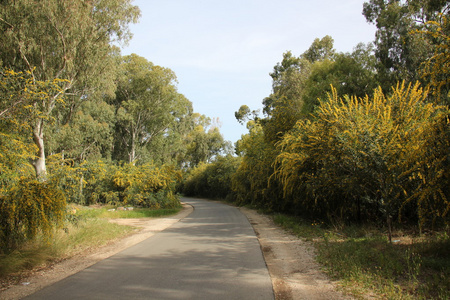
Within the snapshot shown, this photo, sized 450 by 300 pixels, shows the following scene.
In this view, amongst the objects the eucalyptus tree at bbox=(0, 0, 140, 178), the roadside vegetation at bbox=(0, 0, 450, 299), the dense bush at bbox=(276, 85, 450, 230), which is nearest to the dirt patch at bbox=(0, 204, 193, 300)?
the roadside vegetation at bbox=(0, 0, 450, 299)

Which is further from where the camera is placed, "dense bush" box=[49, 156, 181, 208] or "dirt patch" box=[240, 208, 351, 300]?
"dense bush" box=[49, 156, 181, 208]

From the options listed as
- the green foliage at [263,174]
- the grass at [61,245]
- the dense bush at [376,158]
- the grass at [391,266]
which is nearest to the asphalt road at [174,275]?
the grass at [61,245]

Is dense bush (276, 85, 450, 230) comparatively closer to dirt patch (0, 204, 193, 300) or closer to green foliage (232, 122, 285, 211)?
green foliage (232, 122, 285, 211)

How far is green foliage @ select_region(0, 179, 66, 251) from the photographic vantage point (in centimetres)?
716

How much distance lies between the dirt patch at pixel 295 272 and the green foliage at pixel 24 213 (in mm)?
5488

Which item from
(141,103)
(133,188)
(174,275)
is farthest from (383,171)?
(141,103)

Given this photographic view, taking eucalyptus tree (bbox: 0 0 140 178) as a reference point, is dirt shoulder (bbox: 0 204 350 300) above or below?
below

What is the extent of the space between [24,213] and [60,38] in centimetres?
1335

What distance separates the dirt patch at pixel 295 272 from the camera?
500cm

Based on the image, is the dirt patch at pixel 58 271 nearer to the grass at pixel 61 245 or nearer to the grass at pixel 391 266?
the grass at pixel 61 245

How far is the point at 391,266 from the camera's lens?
5938mm

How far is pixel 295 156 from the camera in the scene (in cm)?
1161

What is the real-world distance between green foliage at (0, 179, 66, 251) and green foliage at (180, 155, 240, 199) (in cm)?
2680

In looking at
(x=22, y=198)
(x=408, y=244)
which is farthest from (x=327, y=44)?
(x=22, y=198)
